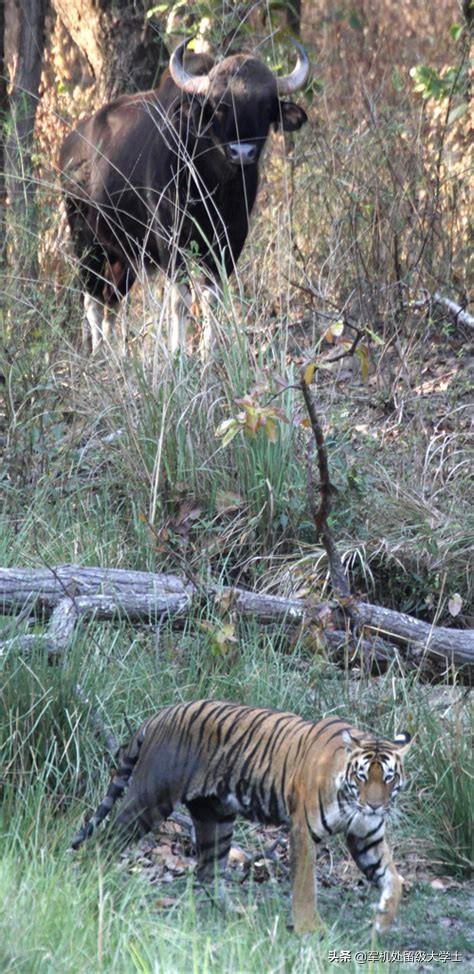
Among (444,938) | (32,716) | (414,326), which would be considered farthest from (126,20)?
(444,938)

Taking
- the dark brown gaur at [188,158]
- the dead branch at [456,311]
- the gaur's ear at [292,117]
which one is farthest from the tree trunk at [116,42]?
the dead branch at [456,311]

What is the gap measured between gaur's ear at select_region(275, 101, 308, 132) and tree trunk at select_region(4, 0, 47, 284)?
1.78 metres

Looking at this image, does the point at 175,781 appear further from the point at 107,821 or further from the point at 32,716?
the point at 32,716

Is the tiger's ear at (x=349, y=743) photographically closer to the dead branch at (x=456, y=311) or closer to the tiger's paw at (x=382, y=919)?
the tiger's paw at (x=382, y=919)

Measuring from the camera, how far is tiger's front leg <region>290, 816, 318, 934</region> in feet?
13.2

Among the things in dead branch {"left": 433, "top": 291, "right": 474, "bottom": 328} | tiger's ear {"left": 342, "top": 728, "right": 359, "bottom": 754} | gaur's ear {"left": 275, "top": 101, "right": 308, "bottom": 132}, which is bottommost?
dead branch {"left": 433, "top": 291, "right": 474, "bottom": 328}

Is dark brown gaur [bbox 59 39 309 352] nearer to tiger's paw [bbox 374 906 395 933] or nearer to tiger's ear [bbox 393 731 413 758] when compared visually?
tiger's ear [bbox 393 731 413 758]

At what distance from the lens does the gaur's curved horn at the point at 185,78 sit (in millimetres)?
9602

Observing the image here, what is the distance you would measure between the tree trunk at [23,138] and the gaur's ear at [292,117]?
1.78 metres

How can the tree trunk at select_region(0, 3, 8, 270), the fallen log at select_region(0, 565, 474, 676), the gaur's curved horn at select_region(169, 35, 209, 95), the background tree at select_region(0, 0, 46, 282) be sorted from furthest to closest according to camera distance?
the tree trunk at select_region(0, 3, 8, 270) < the gaur's curved horn at select_region(169, 35, 209, 95) < the background tree at select_region(0, 0, 46, 282) < the fallen log at select_region(0, 565, 474, 676)

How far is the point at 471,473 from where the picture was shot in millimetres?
7312

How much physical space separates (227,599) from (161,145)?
5.09 m

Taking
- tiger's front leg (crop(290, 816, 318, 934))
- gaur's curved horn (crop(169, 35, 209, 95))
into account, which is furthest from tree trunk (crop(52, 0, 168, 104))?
tiger's front leg (crop(290, 816, 318, 934))

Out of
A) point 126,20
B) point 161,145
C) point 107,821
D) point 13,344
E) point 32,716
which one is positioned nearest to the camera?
point 107,821
